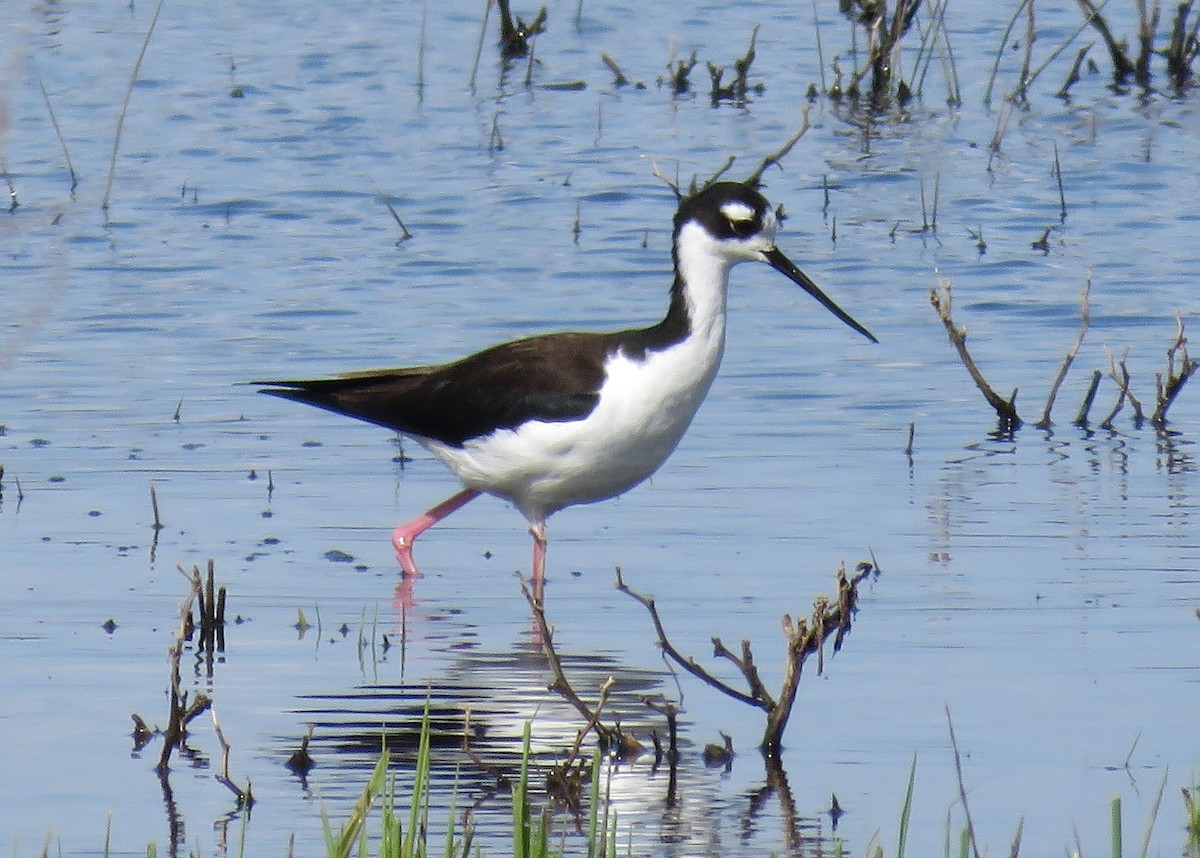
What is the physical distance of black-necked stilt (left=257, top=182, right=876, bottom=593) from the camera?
7586 mm

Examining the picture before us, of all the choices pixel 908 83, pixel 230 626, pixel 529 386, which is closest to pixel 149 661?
pixel 230 626

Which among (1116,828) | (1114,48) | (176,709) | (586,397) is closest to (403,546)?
(586,397)

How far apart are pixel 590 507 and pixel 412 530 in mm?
1141

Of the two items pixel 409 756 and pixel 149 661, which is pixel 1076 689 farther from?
pixel 149 661

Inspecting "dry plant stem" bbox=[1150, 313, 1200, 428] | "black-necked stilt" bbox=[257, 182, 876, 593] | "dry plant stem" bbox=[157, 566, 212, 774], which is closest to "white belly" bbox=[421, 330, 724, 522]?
"black-necked stilt" bbox=[257, 182, 876, 593]

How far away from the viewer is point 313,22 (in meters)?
18.6

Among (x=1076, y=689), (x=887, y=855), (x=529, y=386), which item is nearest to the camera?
(x=887, y=855)

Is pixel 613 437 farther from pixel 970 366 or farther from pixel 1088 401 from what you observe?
pixel 1088 401

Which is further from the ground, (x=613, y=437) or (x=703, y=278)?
(x=703, y=278)

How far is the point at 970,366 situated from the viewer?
9266 mm

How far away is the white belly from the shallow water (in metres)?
0.32

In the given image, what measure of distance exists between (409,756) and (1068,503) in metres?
3.40

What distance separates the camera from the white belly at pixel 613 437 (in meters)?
7.55

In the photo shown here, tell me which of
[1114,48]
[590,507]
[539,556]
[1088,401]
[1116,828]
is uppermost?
[1114,48]
